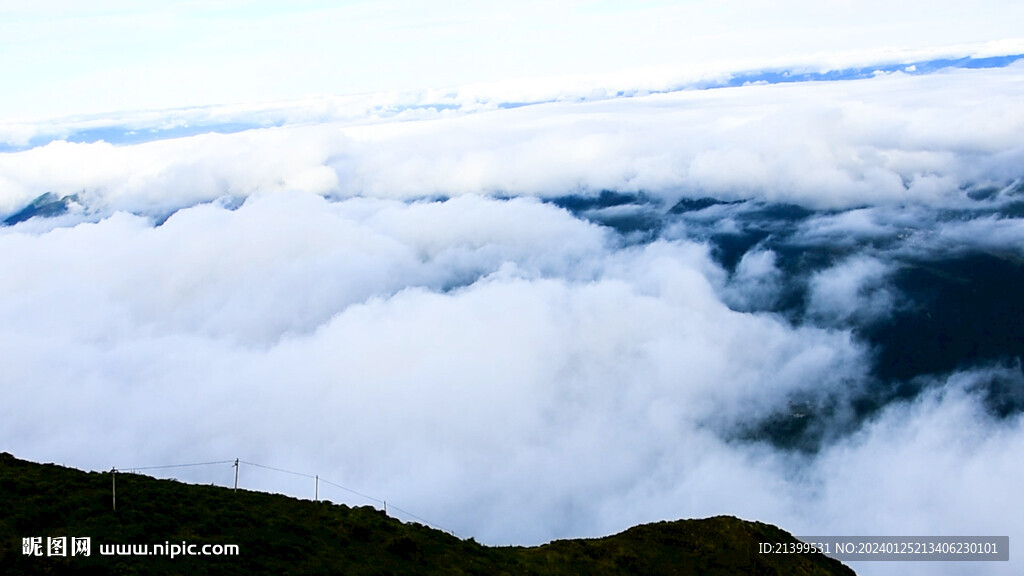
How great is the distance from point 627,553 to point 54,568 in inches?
1614

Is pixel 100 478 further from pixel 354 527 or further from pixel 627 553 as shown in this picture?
pixel 627 553

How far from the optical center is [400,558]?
139 feet

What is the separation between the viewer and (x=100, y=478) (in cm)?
4375

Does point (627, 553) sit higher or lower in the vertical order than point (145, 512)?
lower

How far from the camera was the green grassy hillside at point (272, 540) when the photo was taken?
1303 inches

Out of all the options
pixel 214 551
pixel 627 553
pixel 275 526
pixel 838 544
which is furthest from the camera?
pixel 838 544

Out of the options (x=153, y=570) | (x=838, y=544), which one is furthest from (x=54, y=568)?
(x=838, y=544)

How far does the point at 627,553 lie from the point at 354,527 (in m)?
23.9

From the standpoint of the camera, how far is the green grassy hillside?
3309 cm

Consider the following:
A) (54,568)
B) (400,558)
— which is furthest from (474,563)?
(54,568)

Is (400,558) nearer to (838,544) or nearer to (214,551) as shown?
(214,551)

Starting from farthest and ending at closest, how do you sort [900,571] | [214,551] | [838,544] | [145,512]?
[900,571], [838,544], [145,512], [214,551]

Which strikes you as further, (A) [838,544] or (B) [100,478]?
(A) [838,544]

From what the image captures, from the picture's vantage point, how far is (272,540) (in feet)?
125
